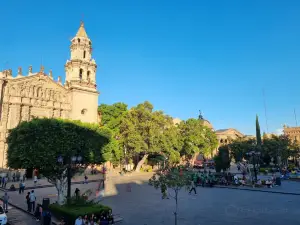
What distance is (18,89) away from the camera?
4206 cm

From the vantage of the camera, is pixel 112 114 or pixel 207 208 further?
pixel 112 114

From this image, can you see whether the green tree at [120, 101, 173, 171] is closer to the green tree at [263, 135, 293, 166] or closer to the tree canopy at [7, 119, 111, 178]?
the tree canopy at [7, 119, 111, 178]

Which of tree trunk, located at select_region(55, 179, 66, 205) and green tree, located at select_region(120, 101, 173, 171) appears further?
green tree, located at select_region(120, 101, 173, 171)

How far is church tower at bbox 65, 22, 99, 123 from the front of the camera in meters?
48.1

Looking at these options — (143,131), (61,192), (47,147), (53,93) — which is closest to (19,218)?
(61,192)

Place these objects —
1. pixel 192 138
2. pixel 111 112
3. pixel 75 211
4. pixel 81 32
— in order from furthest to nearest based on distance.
A: pixel 111 112 → pixel 192 138 → pixel 81 32 → pixel 75 211

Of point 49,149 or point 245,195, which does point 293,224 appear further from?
point 49,149

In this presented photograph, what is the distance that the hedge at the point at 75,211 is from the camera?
1317 cm

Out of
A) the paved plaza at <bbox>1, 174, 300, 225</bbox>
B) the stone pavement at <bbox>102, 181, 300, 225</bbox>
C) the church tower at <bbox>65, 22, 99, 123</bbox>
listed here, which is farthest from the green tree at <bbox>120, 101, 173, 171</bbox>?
the stone pavement at <bbox>102, 181, 300, 225</bbox>

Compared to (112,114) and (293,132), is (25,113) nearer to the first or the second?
(112,114)

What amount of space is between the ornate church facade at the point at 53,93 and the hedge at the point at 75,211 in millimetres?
28673

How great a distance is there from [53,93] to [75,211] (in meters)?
37.2

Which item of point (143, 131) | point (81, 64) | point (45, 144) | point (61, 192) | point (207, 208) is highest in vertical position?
point (81, 64)

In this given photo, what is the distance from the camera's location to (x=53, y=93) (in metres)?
46.7
